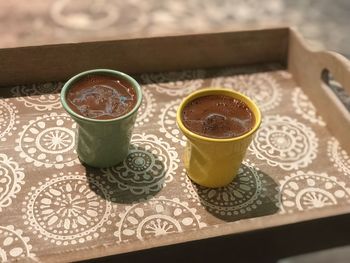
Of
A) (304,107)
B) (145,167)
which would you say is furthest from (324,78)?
(145,167)

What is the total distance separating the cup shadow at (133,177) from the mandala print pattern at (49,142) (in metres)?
0.04

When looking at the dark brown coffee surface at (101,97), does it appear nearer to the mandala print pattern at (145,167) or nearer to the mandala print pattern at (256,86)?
the mandala print pattern at (145,167)

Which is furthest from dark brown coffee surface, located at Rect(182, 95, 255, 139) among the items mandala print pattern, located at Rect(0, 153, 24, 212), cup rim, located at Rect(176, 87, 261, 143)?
mandala print pattern, located at Rect(0, 153, 24, 212)

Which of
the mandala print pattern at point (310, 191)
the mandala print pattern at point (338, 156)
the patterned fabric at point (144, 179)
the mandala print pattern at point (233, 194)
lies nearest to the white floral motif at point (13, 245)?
the patterned fabric at point (144, 179)

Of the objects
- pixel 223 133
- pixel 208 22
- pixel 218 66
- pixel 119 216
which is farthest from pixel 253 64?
pixel 119 216

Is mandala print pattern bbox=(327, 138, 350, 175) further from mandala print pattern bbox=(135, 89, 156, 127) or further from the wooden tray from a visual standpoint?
mandala print pattern bbox=(135, 89, 156, 127)

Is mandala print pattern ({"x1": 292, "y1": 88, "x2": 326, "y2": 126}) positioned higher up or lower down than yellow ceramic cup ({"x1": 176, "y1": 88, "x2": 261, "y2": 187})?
higher up

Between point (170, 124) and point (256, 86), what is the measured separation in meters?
0.19

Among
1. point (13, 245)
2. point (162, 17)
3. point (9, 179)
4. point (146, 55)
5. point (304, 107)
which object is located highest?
point (162, 17)

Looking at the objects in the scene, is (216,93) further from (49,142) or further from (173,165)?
(49,142)

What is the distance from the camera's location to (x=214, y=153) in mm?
Answer: 648

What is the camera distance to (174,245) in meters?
0.55

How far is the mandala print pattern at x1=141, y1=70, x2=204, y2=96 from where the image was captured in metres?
0.85

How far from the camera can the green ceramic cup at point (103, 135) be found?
2.12 ft
